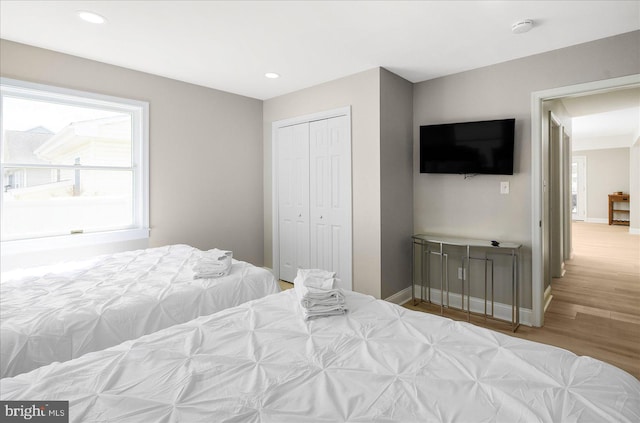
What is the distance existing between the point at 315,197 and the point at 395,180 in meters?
0.99

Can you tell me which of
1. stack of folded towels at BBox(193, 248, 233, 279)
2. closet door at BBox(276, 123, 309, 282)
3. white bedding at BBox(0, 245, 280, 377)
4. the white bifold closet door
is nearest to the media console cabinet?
the white bifold closet door

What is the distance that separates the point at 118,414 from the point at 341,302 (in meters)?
1.04

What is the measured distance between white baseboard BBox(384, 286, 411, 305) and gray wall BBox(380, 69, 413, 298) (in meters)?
0.04

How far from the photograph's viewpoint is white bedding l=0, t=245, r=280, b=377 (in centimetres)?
159

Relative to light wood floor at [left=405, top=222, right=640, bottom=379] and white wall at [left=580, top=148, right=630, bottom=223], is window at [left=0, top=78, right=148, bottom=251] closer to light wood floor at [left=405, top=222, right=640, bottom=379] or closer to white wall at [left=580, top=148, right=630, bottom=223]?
light wood floor at [left=405, top=222, right=640, bottom=379]

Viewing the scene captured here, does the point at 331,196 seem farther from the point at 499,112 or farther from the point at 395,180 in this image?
the point at 499,112

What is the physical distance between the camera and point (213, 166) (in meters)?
4.18

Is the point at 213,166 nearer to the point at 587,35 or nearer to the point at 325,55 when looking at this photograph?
the point at 325,55

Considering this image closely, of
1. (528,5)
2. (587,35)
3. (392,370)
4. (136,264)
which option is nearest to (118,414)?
(392,370)

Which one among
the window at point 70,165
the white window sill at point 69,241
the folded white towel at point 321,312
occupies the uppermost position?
the window at point 70,165

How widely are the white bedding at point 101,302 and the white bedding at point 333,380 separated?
538 mm

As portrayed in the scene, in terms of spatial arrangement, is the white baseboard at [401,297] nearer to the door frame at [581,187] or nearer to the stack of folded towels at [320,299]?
the stack of folded towels at [320,299]

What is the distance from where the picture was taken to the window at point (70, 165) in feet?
9.57

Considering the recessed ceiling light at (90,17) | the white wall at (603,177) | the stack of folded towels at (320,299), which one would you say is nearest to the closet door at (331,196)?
the stack of folded towels at (320,299)
